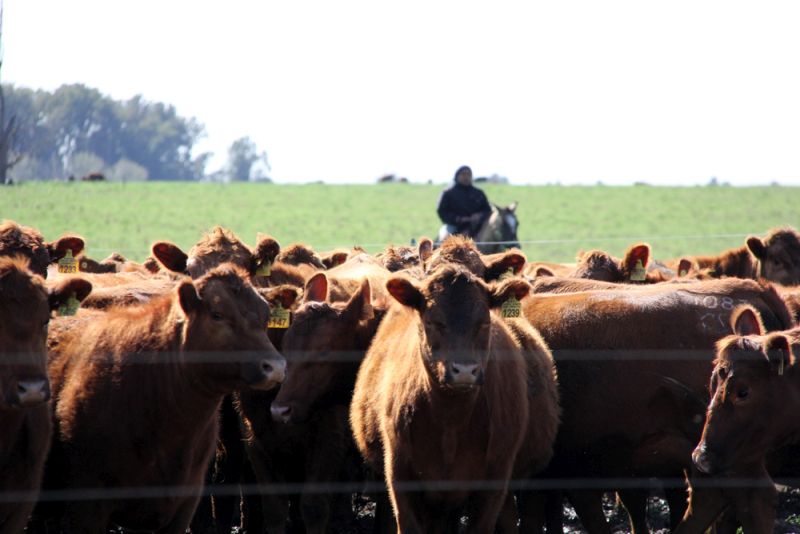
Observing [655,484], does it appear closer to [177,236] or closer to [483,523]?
[483,523]

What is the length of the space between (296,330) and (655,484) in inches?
104

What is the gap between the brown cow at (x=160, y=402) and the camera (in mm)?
6008

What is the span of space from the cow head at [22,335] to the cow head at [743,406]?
3339mm

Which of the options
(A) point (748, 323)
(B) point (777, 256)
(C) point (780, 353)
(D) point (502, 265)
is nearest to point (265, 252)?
(D) point (502, 265)

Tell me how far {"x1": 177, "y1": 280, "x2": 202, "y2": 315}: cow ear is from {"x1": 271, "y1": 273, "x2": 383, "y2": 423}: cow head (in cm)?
116

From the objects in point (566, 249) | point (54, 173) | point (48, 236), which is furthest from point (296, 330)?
point (54, 173)

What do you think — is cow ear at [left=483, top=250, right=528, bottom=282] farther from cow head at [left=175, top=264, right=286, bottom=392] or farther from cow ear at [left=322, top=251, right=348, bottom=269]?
cow ear at [left=322, top=251, right=348, bottom=269]

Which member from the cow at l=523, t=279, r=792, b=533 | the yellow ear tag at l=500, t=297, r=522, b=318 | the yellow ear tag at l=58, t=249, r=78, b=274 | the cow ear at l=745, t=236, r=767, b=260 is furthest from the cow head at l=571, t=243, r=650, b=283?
the yellow ear tag at l=58, t=249, r=78, b=274

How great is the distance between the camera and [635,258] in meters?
11.0

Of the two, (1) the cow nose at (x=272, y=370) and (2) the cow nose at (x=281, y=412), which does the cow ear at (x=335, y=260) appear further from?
(1) the cow nose at (x=272, y=370)

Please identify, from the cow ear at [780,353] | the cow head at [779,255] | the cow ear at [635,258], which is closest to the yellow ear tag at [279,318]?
the cow ear at [780,353]

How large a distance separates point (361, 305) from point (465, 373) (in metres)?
2.09

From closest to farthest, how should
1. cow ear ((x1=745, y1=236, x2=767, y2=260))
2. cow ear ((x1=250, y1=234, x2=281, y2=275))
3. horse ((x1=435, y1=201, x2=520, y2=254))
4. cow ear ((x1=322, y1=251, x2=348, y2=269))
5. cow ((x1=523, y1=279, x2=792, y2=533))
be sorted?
cow ((x1=523, y1=279, x2=792, y2=533)), cow ear ((x1=250, y1=234, x2=281, y2=275)), cow ear ((x1=745, y1=236, x2=767, y2=260)), cow ear ((x1=322, y1=251, x2=348, y2=269)), horse ((x1=435, y1=201, x2=520, y2=254))

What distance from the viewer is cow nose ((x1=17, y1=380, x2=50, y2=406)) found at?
16.9ft
